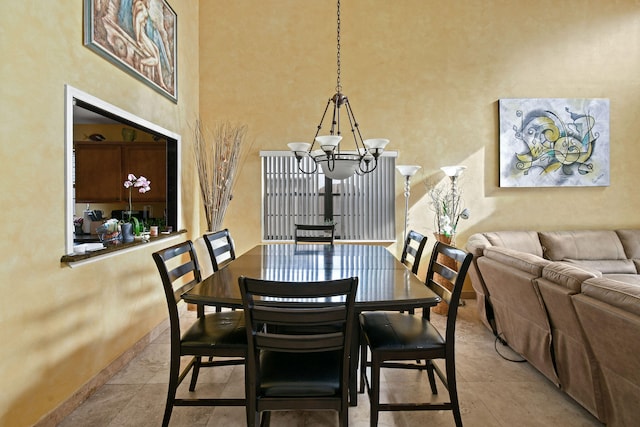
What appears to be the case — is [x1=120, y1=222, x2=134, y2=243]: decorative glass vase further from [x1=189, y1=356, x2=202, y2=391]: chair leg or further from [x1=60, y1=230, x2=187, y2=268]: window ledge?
[x1=189, y1=356, x2=202, y2=391]: chair leg

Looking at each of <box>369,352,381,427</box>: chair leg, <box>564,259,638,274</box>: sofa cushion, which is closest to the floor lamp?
<box>564,259,638,274</box>: sofa cushion

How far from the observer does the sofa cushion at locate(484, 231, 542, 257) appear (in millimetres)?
4305

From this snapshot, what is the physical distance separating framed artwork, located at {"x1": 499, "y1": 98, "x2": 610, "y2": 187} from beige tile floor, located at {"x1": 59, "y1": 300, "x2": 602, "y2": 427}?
252 cm

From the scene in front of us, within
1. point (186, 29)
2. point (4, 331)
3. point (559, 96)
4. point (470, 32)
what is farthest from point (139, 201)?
point (559, 96)

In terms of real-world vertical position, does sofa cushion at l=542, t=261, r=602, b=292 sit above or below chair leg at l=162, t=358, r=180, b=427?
above

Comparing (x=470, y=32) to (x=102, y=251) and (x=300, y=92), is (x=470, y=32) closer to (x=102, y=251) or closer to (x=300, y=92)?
(x=300, y=92)

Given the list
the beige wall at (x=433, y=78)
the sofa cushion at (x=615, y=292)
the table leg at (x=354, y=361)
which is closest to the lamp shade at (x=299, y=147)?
the table leg at (x=354, y=361)

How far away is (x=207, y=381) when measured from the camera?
8.59ft

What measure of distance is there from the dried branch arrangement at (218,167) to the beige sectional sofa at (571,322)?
262cm

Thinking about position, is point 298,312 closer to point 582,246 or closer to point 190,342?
point 190,342

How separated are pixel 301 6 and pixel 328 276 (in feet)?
12.4

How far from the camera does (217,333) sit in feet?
6.93

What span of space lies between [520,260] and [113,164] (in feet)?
15.6

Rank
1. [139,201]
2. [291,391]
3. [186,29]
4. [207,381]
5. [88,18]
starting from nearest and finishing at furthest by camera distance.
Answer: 1. [291,391]
2. [88,18]
3. [207,381]
4. [186,29]
5. [139,201]
